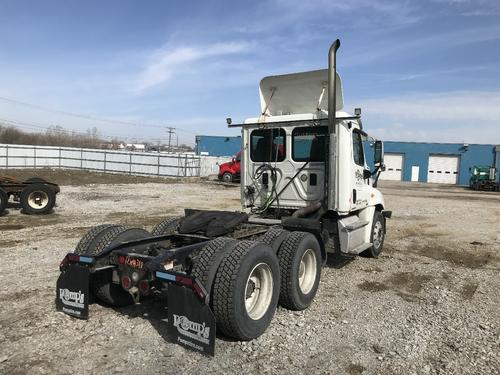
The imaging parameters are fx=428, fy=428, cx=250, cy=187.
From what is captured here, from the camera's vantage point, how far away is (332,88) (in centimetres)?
647

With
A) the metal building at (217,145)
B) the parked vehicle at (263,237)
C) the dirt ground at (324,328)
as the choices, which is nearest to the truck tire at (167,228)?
the parked vehicle at (263,237)

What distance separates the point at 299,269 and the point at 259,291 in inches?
34.0

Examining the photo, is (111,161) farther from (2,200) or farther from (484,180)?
(484,180)

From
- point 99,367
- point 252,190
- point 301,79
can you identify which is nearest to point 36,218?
point 252,190

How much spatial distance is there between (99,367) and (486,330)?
13.5ft

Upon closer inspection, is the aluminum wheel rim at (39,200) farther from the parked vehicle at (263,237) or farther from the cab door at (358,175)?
the cab door at (358,175)

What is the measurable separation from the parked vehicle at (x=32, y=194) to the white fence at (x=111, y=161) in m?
19.9

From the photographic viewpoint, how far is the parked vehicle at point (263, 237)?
401 cm

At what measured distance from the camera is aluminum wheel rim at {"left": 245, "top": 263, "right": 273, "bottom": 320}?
14.7 ft

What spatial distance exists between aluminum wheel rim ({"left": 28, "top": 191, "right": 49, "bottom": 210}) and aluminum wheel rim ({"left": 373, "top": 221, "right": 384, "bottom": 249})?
993 centimetres

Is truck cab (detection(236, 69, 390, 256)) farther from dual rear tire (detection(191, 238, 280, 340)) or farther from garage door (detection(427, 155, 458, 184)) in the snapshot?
garage door (detection(427, 155, 458, 184))

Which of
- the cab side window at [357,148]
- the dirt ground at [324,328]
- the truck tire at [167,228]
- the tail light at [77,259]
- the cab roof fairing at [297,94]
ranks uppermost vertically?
the cab roof fairing at [297,94]

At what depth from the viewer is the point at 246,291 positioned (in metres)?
4.36

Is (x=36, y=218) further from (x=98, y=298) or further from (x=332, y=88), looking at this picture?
(x=332, y=88)
